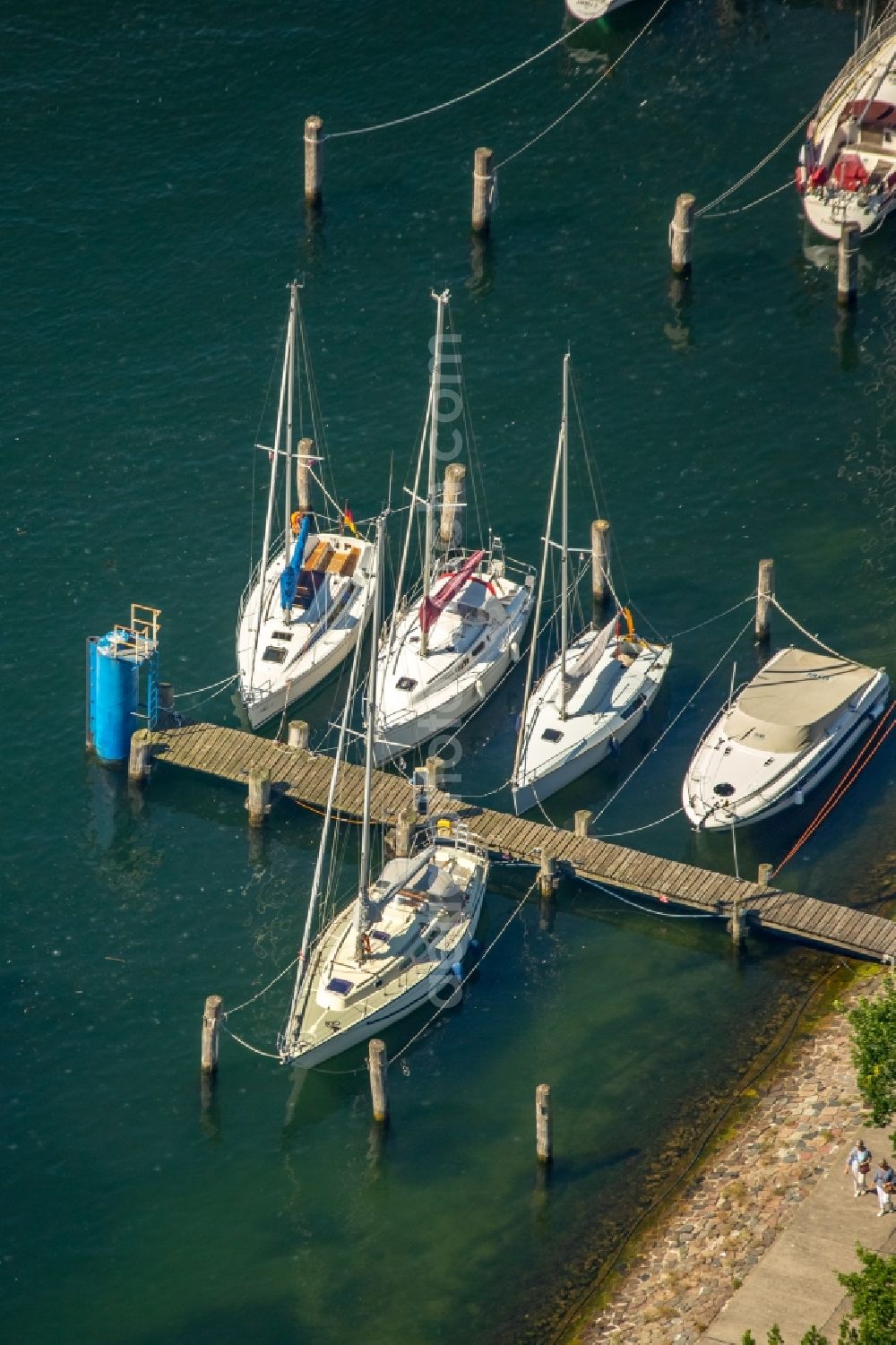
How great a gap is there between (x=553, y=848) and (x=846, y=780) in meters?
10.2

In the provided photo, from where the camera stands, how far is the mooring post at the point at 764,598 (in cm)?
9606

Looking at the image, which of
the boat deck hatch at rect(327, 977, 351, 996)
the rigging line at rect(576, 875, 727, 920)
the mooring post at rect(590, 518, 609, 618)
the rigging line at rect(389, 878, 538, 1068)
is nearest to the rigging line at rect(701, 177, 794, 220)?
the mooring post at rect(590, 518, 609, 618)

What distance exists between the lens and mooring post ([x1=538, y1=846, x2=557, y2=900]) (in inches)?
3445

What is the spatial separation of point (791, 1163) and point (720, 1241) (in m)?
3.42

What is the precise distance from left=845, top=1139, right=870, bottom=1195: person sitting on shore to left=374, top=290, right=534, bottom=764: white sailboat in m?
23.4

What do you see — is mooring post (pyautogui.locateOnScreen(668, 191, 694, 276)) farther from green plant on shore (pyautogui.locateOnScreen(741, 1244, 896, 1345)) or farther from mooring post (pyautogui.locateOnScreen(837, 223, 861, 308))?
green plant on shore (pyautogui.locateOnScreen(741, 1244, 896, 1345))

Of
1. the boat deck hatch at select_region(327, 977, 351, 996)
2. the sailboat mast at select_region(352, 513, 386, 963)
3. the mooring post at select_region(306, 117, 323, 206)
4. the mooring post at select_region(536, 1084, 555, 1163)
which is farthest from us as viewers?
the mooring post at select_region(306, 117, 323, 206)

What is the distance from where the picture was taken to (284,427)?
105062 millimetres

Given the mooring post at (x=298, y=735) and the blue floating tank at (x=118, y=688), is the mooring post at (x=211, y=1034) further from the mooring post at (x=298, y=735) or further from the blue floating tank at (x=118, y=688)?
the blue floating tank at (x=118, y=688)

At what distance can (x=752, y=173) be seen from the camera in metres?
118

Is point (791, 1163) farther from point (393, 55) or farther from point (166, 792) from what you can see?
point (393, 55)

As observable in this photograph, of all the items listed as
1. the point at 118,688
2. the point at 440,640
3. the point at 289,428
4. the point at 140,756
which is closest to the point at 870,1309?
the point at 140,756

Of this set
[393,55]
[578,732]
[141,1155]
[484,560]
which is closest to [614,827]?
[578,732]

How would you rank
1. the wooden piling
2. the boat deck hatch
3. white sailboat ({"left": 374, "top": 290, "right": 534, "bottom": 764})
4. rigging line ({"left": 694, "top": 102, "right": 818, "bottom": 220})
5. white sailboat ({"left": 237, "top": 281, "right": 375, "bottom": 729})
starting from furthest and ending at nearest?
1. rigging line ({"left": 694, "top": 102, "right": 818, "bottom": 220})
2. the wooden piling
3. white sailboat ({"left": 237, "top": 281, "right": 375, "bottom": 729})
4. white sailboat ({"left": 374, "top": 290, "right": 534, "bottom": 764})
5. the boat deck hatch
